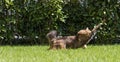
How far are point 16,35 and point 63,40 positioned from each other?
3.53m

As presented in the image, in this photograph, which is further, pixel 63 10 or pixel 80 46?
pixel 63 10

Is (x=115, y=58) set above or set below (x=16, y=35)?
above

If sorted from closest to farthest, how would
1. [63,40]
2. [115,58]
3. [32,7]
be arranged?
[115,58]
[63,40]
[32,7]

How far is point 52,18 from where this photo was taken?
44.0 ft

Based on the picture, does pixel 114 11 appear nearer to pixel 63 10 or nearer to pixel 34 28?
pixel 63 10

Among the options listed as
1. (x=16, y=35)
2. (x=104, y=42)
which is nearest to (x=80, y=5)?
(x=104, y=42)

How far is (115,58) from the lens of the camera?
8.59 metres

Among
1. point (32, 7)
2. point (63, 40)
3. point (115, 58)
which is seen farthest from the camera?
point (32, 7)

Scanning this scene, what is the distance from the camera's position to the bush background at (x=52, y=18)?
524 inches

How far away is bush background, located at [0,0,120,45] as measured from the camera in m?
13.3

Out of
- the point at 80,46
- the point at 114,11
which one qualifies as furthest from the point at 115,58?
the point at 114,11

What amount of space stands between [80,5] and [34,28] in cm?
185

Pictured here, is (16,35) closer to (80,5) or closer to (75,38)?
(80,5)

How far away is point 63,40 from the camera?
35.1 feet
